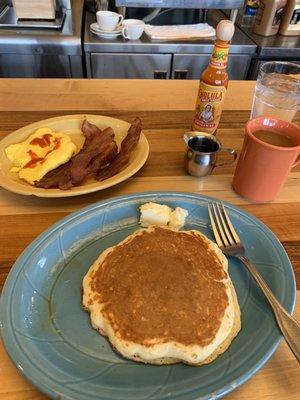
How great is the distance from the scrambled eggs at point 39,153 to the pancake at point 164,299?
32 cm

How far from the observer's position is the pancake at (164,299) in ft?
1.74

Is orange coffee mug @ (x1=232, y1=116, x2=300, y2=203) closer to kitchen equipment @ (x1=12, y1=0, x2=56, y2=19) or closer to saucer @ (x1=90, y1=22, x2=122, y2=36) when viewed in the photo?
saucer @ (x1=90, y1=22, x2=122, y2=36)

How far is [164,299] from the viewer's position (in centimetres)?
57

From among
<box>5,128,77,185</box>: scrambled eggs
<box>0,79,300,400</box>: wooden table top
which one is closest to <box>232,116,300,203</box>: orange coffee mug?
<box>0,79,300,400</box>: wooden table top

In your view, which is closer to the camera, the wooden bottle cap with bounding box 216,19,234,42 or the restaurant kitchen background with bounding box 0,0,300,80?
the wooden bottle cap with bounding box 216,19,234,42

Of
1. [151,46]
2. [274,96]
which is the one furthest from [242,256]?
[151,46]

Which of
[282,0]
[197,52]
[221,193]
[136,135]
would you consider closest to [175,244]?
[221,193]

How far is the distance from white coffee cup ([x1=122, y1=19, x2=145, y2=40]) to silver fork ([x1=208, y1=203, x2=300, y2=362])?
1.60 metres

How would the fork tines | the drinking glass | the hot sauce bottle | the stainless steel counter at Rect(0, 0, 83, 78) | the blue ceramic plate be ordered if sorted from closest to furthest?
the blue ceramic plate
the fork tines
the hot sauce bottle
the drinking glass
the stainless steel counter at Rect(0, 0, 83, 78)

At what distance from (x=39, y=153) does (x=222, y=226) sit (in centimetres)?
54

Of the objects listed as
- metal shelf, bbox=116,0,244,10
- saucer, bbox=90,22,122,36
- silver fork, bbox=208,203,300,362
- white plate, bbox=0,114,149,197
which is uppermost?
silver fork, bbox=208,203,300,362

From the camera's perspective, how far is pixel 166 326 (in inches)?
21.4

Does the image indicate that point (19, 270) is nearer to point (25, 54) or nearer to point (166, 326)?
point (166, 326)

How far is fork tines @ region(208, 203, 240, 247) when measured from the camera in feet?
2.35
